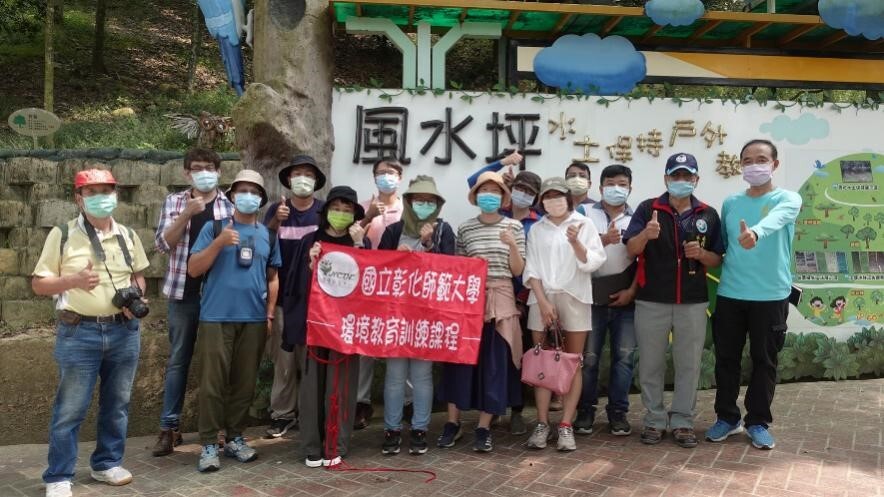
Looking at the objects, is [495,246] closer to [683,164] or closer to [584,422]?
[683,164]

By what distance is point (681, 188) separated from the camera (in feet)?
14.0

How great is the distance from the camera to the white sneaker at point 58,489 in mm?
3656

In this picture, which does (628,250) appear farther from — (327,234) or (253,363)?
(253,363)

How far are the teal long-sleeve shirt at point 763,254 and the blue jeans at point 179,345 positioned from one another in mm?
3511

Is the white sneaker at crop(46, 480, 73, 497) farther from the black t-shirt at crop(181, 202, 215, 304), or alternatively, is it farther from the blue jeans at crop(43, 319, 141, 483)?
the black t-shirt at crop(181, 202, 215, 304)

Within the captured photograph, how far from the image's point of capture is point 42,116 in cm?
734

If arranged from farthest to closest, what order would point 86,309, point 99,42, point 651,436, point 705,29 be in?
point 99,42 < point 705,29 < point 651,436 < point 86,309

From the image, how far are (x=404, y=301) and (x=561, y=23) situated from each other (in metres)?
3.45

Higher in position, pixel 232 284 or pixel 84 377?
pixel 232 284

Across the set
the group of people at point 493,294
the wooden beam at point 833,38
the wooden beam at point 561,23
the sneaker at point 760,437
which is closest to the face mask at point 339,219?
the group of people at point 493,294

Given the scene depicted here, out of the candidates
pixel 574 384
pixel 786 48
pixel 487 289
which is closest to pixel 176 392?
pixel 487 289

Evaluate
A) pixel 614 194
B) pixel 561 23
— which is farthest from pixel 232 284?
pixel 561 23

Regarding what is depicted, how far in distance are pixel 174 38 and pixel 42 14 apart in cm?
624

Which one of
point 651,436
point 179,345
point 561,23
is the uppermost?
point 561,23
